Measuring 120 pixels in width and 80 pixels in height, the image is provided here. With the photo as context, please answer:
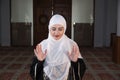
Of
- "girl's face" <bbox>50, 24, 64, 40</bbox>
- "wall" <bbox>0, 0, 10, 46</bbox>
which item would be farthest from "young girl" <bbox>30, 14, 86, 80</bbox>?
"wall" <bbox>0, 0, 10, 46</bbox>

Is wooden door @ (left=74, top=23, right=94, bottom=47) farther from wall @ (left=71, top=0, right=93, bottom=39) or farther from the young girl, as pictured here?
the young girl

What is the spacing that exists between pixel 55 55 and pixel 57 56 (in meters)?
0.02

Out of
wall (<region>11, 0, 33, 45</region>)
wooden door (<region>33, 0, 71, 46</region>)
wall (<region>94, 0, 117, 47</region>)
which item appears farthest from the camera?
wooden door (<region>33, 0, 71, 46</region>)

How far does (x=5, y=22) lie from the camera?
15.3 m

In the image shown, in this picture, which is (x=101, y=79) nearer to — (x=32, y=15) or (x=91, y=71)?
(x=91, y=71)

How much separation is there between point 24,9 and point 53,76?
41.5ft

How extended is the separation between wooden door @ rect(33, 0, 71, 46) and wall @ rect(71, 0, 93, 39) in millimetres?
314

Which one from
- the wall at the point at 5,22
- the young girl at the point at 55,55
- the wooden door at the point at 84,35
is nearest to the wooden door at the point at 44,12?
the wooden door at the point at 84,35

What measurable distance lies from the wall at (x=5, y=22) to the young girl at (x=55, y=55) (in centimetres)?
1262

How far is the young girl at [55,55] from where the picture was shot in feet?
8.91

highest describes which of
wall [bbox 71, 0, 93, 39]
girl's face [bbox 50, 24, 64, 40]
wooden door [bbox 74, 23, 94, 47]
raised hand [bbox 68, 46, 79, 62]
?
wall [bbox 71, 0, 93, 39]

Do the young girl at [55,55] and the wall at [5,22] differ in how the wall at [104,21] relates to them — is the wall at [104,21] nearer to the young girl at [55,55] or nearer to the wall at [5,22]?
the wall at [5,22]

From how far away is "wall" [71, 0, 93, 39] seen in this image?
15133 millimetres

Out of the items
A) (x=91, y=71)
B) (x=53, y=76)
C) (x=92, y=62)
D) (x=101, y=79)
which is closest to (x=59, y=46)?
(x=53, y=76)
